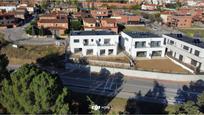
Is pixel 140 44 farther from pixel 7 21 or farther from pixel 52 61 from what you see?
pixel 7 21

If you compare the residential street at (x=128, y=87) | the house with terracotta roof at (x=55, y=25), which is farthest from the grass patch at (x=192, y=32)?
the house with terracotta roof at (x=55, y=25)

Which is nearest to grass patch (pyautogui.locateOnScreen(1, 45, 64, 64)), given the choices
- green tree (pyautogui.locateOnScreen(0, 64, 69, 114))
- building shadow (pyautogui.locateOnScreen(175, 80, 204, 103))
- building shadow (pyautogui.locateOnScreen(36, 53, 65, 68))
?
building shadow (pyautogui.locateOnScreen(36, 53, 65, 68))

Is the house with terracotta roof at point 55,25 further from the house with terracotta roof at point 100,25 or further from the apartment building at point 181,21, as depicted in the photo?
the apartment building at point 181,21

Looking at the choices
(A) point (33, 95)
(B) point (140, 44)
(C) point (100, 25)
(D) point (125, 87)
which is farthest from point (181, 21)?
(A) point (33, 95)

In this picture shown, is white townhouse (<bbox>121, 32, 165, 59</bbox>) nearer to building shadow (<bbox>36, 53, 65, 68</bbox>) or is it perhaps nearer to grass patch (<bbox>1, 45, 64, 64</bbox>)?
building shadow (<bbox>36, 53, 65, 68</bbox>)

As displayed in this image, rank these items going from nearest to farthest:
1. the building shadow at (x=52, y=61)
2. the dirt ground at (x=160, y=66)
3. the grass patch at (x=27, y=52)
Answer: the dirt ground at (x=160, y=66), the building shadow at (x=52, y=61), the grass patch at (x=27, y=52)

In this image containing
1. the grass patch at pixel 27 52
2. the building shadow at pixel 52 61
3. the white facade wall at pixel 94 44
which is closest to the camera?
the building shadow at pixel 52 61
